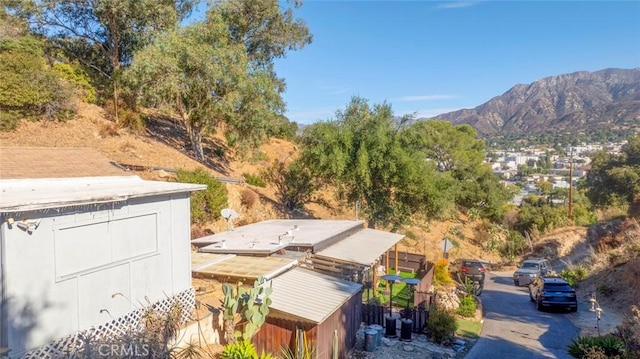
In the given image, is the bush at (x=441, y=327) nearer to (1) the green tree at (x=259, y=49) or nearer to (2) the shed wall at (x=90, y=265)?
(2) the shed wall at (x=90, y=265)

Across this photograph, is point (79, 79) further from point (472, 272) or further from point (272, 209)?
point (472, 272)

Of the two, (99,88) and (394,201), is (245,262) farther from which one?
(99,88)

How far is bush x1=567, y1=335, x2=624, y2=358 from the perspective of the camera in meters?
10.5

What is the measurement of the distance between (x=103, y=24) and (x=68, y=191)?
26592 millimetres

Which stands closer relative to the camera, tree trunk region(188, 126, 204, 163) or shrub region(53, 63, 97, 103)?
shrub region(53, 63, 97, 103)

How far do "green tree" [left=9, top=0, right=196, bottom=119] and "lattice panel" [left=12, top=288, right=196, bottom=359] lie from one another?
22760mm

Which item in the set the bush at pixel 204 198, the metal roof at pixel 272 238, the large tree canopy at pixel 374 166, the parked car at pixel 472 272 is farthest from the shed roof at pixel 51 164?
the parked car at pixel 472 272

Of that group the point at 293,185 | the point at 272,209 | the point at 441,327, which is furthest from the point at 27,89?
the point at 441,327

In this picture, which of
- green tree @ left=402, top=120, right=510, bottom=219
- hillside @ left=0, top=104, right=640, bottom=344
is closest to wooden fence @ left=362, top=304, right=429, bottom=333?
hillside @ left=0, top=104, right=640, bottom=344

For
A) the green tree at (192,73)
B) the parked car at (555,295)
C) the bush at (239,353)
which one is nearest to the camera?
the bush at (239,353)

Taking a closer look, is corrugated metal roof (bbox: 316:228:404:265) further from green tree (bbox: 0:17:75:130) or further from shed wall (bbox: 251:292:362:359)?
green tree (bbox: 0:17:75:130)

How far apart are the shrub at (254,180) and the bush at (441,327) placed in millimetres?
19738

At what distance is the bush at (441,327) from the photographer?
44.7 feet

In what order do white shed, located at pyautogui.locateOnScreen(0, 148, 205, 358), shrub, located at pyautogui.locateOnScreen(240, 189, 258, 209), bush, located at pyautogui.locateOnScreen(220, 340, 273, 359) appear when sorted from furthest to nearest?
shrub, located at pyautogui.locateOnScreen(240, 189, 258, 209)
bush, located at pyautogui.locateOnScreen(220, 340, 273, 359)
white shed, located at pyautogui.locateOnScreen(0, 148, 205, 358)
